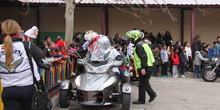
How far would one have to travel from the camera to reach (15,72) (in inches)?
137

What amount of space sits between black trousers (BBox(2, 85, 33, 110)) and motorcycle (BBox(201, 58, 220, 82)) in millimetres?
8940

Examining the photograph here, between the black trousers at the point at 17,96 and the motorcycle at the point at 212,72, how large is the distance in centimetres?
894

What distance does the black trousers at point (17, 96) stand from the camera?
346cm

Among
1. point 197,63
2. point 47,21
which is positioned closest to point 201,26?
point 197,63

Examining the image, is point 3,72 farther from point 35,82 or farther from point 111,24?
point 111,24

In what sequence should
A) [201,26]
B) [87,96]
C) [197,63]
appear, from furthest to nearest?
[201,26]
[197,63]
[87,96]

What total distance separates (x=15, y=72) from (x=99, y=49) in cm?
310

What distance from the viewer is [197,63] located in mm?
12016

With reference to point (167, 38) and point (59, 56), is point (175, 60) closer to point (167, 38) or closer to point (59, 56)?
point (167, 38)

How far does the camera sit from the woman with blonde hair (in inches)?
136

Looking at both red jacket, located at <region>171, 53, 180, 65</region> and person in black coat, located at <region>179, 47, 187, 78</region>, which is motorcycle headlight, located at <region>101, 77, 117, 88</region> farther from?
person in black coat, located at <region>179, 47, 187, 78</region>

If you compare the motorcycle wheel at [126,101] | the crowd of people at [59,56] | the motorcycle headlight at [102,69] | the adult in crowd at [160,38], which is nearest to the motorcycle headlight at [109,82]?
the motorcycle headlight at [102,69]

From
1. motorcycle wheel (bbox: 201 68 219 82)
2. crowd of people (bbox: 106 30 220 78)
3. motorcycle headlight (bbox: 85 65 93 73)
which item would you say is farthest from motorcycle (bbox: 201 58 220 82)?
motorcycle headlight (bbox: 85 65 93 73)

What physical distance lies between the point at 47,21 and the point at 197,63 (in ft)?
29.7
